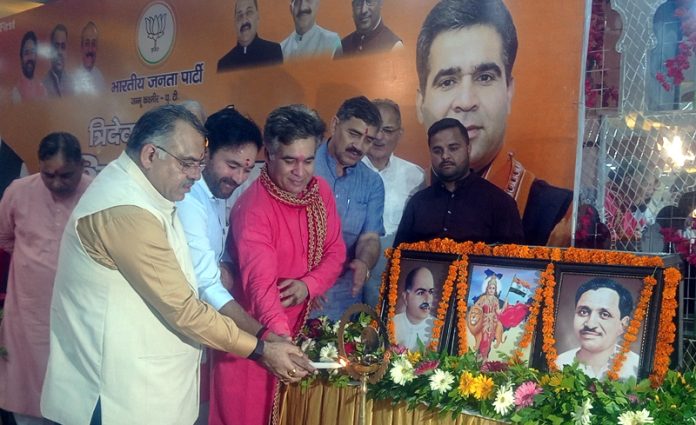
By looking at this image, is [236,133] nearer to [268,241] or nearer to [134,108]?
[268,241]

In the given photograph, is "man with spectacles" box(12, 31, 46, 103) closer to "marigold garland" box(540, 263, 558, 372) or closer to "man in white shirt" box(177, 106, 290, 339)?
"man in white shirt" box(177, 106, 290, 339)

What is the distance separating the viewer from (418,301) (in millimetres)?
3359

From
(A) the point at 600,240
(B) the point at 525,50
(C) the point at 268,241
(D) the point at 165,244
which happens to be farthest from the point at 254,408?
(B) the point at 525,50

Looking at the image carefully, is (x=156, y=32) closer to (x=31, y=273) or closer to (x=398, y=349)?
(x=31, y=273)

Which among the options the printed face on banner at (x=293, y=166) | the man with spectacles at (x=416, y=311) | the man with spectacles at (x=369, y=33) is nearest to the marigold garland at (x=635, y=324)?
the man with spectacles at (x=416, y=311)

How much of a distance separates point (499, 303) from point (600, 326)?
0.45 metres

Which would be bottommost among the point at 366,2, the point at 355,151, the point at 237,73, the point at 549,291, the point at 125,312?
the point at 125,312

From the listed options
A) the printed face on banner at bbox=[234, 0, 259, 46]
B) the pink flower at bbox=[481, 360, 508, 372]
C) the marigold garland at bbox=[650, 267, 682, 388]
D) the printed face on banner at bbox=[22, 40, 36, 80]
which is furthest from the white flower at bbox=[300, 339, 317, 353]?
the printed face on banner at bbox=[22, 40, 36, 80]

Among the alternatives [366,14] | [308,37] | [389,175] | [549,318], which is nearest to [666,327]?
[549,318]

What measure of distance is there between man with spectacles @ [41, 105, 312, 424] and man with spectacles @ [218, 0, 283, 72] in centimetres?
197

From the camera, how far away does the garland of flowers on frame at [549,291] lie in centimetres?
264

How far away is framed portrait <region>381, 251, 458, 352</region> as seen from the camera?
3.24 metres

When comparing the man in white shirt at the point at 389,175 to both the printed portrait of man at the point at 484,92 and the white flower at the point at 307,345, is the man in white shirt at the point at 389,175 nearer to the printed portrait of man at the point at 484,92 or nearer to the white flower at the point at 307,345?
the printed portrait of man at the point at 484,92

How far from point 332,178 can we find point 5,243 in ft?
8.15
